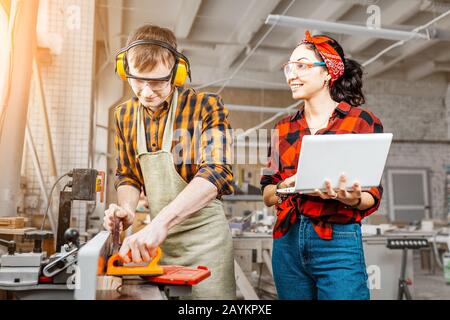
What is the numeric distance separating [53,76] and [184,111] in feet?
2.92

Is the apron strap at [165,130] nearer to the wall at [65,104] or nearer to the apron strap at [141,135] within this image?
the apron strap at [141,135]

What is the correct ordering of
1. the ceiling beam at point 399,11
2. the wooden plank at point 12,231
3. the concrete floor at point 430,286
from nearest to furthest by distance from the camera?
the wooden plank at point 12,231
the ceiling beam at point 399,11
the concrete floor at point 430,286

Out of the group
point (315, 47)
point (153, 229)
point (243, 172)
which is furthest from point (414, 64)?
point (153, 229)

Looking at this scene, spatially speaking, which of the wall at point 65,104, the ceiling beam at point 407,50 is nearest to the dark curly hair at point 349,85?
the wall at point 65,104

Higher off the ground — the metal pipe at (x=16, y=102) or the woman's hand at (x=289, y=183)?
the metal pipe at (x=16, y=102)

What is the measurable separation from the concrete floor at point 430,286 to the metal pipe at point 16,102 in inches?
127

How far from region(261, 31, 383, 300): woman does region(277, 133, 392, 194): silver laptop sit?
24 millimetres

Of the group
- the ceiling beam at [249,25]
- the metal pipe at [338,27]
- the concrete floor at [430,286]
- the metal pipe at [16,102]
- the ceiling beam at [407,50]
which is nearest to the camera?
the metal pipe at [16,102]

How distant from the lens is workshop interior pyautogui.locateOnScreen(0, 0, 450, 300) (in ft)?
3.21

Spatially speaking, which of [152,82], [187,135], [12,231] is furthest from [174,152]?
[12,231]

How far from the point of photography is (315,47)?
1141 mm

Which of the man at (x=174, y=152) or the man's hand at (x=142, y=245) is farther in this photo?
the man at (x=174, y=152)

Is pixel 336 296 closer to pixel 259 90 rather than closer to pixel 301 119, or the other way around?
pixel 301 119

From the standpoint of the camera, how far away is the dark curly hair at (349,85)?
46.4 inches
